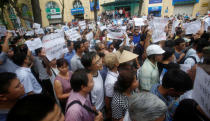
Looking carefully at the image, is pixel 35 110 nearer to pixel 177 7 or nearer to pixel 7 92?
pixel 7 92

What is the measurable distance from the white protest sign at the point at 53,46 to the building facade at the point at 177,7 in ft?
87.5

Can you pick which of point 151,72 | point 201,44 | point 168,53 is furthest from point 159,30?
point 151,72

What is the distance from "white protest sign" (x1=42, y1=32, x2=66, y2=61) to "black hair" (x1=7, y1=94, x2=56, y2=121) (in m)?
1.77

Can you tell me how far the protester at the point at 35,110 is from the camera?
2.71ft

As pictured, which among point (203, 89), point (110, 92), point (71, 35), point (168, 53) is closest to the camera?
point (203, 89)

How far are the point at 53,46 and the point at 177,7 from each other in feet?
92.8

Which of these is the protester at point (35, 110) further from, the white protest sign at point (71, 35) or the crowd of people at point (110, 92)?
the white protest sign at point (71, 35)

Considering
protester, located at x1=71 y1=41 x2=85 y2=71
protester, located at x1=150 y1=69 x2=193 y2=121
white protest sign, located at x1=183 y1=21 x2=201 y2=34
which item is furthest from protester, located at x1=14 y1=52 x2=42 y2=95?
white protest sign, located at x1=183 y1=21 x2=201 y2=34

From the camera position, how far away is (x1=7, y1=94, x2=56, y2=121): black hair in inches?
32.4

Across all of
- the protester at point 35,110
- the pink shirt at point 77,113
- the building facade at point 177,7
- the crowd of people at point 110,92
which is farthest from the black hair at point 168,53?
the building facade at point 177,7

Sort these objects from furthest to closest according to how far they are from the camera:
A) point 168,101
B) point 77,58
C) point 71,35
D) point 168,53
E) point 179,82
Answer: point 71,35, point 77,58, point 168,53, point 168,101, point 179,82

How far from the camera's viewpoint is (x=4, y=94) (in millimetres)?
1351

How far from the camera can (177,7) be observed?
2373 centimetres

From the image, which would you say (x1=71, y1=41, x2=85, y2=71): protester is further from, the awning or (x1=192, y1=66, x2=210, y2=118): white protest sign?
the awning
